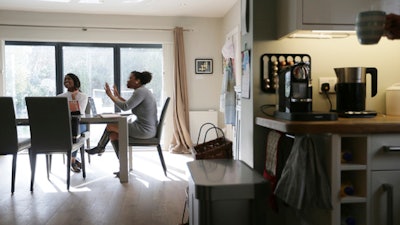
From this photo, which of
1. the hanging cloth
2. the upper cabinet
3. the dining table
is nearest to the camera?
the upper cabinet

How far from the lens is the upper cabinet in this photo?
1.69 m

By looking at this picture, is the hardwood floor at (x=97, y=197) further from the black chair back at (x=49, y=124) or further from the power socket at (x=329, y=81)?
the power socket at (x=329, y=81)

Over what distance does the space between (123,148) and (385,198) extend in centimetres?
276

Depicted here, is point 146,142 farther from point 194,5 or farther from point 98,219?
point 194,5

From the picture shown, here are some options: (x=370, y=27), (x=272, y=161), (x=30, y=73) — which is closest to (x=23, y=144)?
(x=272, y=161)

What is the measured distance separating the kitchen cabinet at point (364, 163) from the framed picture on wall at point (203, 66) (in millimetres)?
4711

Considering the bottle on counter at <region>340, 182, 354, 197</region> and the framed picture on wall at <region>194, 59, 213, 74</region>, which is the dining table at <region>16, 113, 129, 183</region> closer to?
the bottle on counter at <region>340, 182, 354, 197</region>

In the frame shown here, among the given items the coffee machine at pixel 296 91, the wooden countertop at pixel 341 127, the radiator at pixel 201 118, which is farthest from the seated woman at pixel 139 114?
the wooden countertop at pixel 341 127

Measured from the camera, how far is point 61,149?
3416 mm

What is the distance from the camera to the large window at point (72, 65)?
5930 millimetres

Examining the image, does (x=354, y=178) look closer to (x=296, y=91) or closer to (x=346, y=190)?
(x=346, y=190)

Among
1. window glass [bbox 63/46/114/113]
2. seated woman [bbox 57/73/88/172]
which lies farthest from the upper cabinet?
window glass [bbox 63/46/114/113]

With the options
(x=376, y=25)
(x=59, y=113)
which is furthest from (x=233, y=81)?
(x=376, y=25)

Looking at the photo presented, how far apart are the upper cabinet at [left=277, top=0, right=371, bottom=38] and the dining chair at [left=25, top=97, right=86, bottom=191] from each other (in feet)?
7.94
